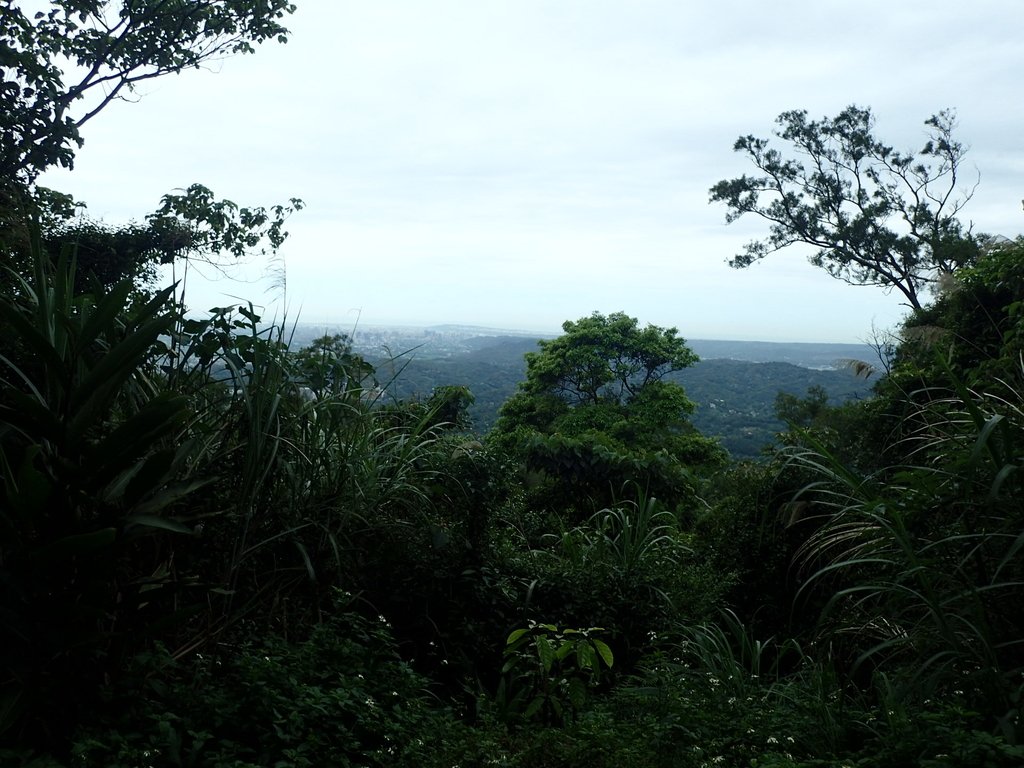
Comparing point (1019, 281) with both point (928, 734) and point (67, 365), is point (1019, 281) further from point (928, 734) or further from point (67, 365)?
point (67, 365)

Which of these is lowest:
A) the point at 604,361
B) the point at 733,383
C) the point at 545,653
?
the point at 545,653

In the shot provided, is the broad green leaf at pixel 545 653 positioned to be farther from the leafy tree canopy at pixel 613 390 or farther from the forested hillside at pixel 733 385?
the leafy tree canopy at pixel 613 390

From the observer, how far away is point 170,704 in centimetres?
203

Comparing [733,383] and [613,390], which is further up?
[733,383]

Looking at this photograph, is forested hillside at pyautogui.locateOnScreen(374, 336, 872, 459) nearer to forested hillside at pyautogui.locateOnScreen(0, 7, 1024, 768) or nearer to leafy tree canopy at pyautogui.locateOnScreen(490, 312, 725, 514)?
leafy tree canopy at pyautogui.locateOnScreen(490, 312, 725, 514)

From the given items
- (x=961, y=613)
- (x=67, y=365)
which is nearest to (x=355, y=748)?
(x=67, y=365)

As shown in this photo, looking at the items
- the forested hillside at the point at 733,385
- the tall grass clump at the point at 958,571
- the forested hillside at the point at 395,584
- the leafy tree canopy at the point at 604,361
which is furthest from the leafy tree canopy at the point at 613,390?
the tall grass clump at the point at 958,571

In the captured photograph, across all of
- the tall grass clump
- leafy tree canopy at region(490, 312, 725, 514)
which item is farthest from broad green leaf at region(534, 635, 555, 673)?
leafy tree canopy at region(490, 312, 725, 514)

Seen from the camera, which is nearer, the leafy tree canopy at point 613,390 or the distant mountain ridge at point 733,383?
the distant mountain ridge at point 733,383

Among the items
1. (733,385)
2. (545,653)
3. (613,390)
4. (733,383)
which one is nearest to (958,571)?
(545,653)

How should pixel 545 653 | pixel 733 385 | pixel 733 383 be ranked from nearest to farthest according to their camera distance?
pixel 545 653
pixel 733 385
pixel 733 383

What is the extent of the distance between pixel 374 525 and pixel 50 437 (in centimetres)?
138

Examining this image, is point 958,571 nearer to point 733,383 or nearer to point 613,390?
point 613,390

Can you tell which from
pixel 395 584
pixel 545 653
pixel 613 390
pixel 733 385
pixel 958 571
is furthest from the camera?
pixel 733 385
